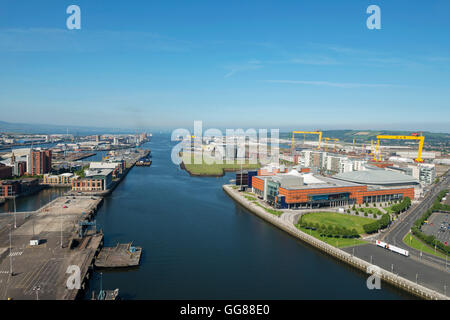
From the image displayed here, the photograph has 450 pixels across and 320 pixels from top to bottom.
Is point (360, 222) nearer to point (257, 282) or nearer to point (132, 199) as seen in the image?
point (257, 282)

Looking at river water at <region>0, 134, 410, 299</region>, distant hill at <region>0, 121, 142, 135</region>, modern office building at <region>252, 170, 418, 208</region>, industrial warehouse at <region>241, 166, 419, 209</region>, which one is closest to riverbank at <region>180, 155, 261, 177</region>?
industrial warehouse at <region>241, 166, 419, 209</region>

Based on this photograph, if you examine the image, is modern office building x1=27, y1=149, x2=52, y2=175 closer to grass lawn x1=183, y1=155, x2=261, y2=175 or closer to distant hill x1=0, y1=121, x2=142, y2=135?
grass lawn x1=183, y1=155, x2=261, y2=175

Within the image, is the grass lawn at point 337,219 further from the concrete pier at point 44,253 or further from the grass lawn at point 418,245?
the concrete pier at point 44,253

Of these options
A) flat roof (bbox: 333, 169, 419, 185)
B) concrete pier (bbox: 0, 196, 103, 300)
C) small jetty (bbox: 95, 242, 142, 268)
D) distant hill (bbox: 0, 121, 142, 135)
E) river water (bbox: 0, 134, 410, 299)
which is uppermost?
distant hill (bbox: 0, 121, 142, 135)

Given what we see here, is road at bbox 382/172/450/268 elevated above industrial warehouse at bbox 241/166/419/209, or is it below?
below

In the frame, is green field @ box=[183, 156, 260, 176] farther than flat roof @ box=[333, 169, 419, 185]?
Yes

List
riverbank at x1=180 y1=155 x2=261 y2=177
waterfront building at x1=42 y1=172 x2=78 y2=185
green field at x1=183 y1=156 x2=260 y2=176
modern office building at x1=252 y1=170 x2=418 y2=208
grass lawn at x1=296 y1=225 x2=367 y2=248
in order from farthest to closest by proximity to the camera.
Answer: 1. green field at x1=183 y1=156 x2=260 y2=176
2. riverbank at x1=180 y1=155 x2=261 y2=177
3. waterfront building at x1=42 y1=172 x2=78 y2=185
4. modern office building at x1=252 y1=170 x2=418 y2=208
5. grass lawn at x1=296 y1=225 x2=367 y2=248

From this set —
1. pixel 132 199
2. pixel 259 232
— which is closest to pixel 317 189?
pixel 259 232

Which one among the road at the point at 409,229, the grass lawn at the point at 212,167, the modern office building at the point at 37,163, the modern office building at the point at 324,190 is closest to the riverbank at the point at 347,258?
the modern office building at the point at 324,190
